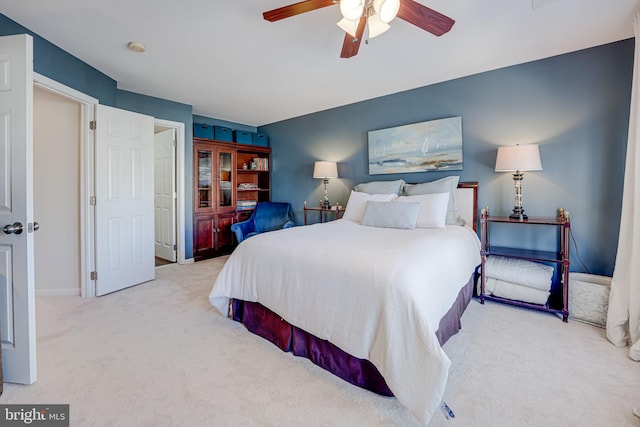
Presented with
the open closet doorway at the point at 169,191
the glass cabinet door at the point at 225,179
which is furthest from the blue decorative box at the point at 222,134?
the open closet doorway at the point at 169,191

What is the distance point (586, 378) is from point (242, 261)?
7.81 feet

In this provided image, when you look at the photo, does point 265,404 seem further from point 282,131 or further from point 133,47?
point 282,131

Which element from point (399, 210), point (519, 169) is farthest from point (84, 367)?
point (519, 169)

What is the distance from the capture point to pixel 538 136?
2.85 metres

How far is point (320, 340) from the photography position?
1.84 m

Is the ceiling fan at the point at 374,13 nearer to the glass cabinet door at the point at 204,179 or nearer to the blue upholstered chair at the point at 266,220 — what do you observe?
the blue upholstered chair at the point at 266,220

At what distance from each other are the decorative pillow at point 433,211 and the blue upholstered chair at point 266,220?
2.27m

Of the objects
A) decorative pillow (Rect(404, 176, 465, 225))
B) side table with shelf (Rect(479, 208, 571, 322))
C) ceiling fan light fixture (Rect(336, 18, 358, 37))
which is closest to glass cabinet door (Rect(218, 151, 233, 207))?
decorative pillow (Rect(404, 176, 465, 225))

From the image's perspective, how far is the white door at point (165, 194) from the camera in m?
4.39

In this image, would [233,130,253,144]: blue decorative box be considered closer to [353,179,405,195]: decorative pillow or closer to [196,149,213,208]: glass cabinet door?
[196,149,213,208]: glass cabinet door

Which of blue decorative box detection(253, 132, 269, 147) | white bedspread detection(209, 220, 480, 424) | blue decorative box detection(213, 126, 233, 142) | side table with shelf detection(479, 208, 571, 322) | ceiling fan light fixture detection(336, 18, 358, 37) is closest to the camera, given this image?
white bedspread detection(209, 220, 480, 424)

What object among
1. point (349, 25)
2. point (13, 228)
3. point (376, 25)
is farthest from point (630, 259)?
point (13, 228)

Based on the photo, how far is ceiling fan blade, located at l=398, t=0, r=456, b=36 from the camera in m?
1.60

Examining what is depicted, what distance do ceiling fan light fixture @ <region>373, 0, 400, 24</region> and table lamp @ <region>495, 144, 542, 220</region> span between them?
1.81 metres
